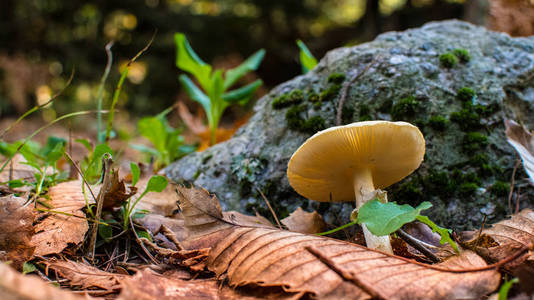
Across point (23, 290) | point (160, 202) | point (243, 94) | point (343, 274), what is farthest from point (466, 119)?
point (23, 290)

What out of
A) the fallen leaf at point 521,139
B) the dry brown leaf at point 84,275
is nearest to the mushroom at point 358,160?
the fallen leaf at point 521,139

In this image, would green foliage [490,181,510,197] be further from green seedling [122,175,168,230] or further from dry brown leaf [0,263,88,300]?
dry brown leaf [0,263,88,300]

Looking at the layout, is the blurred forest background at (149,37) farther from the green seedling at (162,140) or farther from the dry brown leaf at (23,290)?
the dry brown leaf at (23,290)

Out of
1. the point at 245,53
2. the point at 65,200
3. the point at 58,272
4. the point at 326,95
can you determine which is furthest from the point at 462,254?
the point at 245,53

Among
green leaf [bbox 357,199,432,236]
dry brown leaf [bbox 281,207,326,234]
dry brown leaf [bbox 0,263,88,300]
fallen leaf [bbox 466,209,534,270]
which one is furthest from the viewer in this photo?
dry brown leaf [bbox 281,207,326,234]

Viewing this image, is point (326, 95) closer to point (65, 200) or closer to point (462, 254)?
point (462, 254)

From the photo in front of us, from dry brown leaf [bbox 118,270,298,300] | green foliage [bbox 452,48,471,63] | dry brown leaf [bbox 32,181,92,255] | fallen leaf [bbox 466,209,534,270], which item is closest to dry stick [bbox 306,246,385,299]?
dry brown leaf [bbox 118,270,298,300]
